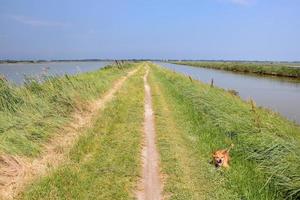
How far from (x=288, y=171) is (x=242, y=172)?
3.28 feet

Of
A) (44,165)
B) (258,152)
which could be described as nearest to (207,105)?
(258,152)

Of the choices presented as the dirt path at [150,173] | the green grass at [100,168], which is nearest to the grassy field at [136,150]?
the green grass at [100,168]

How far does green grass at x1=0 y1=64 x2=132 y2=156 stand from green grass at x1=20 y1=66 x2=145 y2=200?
946mm

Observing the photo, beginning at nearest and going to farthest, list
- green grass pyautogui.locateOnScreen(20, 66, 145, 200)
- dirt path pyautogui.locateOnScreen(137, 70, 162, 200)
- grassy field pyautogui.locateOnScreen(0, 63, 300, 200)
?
green grass pyautogui.locateOnScreen(20, 66, 145, 200)
dirt path pyautogui.locateOnScreen(137, 70, 162, 200)
grassy field pyautogui.locateOnScreen(0, 63, 300, 200)

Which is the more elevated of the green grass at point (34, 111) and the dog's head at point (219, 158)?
the green grass at point (34, 111)

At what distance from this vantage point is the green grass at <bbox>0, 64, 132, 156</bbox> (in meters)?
9.11

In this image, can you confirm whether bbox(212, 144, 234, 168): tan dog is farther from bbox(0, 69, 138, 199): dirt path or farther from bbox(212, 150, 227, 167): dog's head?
bbox(0, 69, 138, 199): dirt path

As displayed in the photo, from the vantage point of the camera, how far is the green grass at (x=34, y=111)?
359 inches

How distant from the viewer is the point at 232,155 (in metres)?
10.3

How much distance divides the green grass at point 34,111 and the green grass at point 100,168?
0.95m

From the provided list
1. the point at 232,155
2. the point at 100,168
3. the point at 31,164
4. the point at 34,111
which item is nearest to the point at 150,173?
the point at 100,168

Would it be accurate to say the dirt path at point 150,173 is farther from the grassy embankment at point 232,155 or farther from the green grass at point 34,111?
the green grass at point 34,111

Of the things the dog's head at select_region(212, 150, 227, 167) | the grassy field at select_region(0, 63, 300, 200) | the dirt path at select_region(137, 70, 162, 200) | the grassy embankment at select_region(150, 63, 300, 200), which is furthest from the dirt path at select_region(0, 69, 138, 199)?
the dog's head at select_region(212, 150, 227, 167)

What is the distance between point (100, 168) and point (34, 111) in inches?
140
